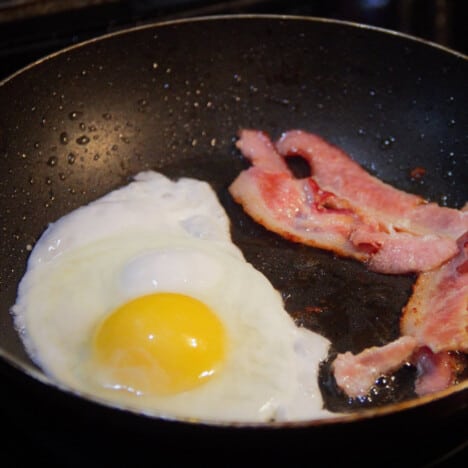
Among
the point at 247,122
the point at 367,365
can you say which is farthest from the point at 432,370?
the point at 247,122

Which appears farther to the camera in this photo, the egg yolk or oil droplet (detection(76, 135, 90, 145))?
oil droplet (detection(76, 135, 90, 145))

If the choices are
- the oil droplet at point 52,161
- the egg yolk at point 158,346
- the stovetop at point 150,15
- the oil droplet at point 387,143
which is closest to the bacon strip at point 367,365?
the egg yolk at point 158,346

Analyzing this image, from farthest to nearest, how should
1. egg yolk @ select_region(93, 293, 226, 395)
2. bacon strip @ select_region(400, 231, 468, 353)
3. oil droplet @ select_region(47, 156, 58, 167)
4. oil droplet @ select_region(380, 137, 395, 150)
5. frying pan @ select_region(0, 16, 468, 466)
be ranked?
oil droplet @ select_region(380, 137, 395, 150), oil droplet @ select_region(47, 156, 58, 167), frying pan @ select_region(0, 16, 468, 466), bacon strip @ select_region(400, 231, 468, 353), egg yolk @ select_region(93, 293, 226, 395)

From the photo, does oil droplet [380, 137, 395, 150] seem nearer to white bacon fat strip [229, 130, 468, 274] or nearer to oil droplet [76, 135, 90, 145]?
white bacon fat strip [229, 130, 468, 274]

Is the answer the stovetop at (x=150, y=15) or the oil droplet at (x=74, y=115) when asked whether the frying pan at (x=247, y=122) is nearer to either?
the oil droplet at (x=74, y=115)

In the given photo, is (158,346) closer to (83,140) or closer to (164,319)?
(164,319)

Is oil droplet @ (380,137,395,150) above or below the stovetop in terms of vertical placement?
Answer: below

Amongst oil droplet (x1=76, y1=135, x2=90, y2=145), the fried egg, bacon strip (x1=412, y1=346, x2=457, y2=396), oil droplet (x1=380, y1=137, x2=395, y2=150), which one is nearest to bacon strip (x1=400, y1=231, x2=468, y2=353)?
bacon strip (x1=412, y1=346, x2=457, y2=396)
